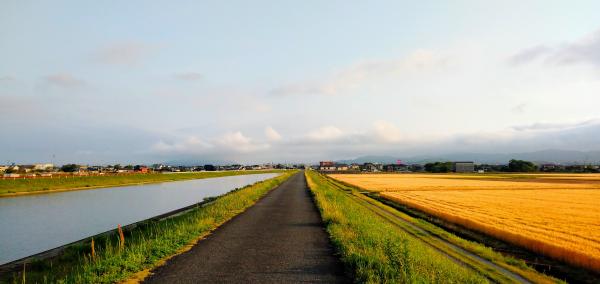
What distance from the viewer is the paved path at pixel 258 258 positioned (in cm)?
1183

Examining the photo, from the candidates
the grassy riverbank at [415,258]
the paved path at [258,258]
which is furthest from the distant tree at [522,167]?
the paved path at [258,258]

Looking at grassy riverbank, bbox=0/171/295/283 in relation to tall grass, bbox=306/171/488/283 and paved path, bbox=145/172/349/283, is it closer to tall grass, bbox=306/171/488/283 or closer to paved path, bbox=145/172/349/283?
paved path, bbox=145/172/349/283

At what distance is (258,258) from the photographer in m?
14.3

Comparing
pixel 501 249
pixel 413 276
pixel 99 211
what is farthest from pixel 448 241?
pixel 99 211

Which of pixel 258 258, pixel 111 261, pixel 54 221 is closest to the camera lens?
pixel 111 261

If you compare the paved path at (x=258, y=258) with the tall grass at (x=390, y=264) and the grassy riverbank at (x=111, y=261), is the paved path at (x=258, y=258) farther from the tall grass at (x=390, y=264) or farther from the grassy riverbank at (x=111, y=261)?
the grassy riverbank at (x=111, y=261)

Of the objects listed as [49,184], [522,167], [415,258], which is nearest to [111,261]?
[415,258]

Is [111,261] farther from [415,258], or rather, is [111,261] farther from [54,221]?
[54,221]

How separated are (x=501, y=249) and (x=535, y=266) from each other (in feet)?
10.6

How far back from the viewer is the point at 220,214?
26953 mm

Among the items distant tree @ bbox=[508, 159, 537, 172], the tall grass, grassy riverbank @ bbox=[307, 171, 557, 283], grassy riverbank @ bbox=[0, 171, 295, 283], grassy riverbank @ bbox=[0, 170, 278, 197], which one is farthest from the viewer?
distant tree @ bbox=[508, 159, 537, 172]

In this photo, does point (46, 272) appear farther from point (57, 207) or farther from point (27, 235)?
point (57, 207)

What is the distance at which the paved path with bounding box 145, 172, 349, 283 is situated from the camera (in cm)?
1183

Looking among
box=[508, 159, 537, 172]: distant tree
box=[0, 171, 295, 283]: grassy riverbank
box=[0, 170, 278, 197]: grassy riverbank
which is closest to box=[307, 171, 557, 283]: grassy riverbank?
box=[0, 171, 295, 283]: grassy riverbank
